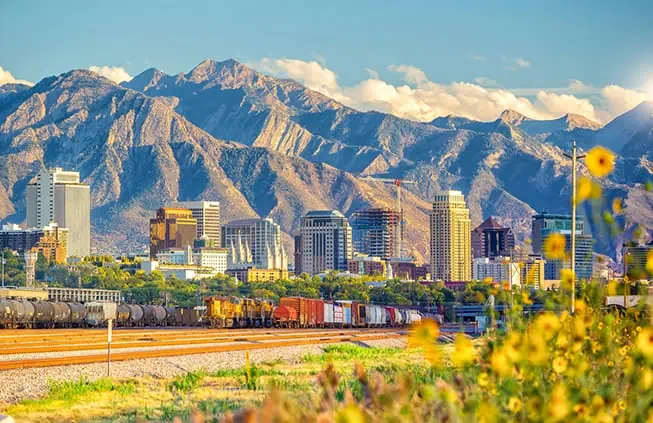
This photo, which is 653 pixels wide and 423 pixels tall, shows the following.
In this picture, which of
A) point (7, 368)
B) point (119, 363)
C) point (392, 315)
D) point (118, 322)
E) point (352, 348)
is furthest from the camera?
point (392, 315)

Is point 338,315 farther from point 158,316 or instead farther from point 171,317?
point 158,316

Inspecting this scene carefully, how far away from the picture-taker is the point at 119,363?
129ft

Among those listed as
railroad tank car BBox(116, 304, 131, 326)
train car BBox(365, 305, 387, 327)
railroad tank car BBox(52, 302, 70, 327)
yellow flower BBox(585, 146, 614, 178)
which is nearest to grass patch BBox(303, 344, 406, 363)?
yellow flower BBox(585, 146, 614, 178)

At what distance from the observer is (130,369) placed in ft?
125

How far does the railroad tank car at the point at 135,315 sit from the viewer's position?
10131 centimetres

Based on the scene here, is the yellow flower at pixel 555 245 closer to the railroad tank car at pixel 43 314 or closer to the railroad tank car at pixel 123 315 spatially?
the railroad tank car at pixel 43 314

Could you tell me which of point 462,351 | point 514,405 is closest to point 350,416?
point 462,351

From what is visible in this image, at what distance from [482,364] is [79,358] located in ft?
104

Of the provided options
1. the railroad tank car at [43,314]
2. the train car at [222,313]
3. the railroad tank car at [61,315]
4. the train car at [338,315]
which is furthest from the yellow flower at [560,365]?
the train car at [338,315]

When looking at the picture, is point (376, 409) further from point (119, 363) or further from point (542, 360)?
point (119, 363)

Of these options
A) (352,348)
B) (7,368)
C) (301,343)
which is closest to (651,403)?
(7,368)

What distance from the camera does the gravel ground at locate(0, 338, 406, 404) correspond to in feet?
100

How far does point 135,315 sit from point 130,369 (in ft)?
213

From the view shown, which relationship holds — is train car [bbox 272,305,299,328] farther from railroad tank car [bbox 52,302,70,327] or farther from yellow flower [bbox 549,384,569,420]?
yellow flower [bbox 549,384,569,420]
